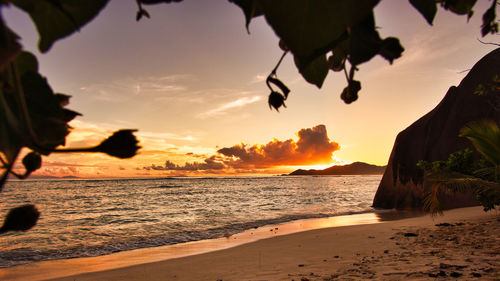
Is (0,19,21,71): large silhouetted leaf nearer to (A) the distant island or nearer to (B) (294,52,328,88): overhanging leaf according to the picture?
(B) (294,52,328,88): overhanging leaf

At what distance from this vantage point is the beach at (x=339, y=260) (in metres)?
4.75

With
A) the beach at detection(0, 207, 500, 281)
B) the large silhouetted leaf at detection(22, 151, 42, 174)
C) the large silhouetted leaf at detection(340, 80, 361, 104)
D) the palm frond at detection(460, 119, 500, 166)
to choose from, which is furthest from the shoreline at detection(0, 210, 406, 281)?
the large silhouetted leaf at detection(340, 80, 361, 104)

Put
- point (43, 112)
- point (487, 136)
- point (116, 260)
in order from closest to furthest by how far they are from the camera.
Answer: point (43, 112)
point (487, 136)
point (116, 260)

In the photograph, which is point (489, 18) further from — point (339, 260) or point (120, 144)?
point (339, 260)

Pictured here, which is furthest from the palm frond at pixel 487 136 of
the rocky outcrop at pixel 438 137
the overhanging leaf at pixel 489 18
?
the rocky outcrop at pixel 438 137

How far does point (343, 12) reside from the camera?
18 centimetres

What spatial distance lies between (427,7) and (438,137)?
1738 cm

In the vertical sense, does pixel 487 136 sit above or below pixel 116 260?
above

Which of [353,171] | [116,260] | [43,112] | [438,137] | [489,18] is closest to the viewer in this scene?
[43,112]

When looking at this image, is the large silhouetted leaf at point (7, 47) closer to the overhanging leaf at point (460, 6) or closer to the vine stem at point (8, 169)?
the vine stem at point (8, 169)

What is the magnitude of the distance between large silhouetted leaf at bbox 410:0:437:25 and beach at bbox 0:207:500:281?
494cm

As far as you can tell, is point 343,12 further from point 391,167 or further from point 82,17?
point 391,167

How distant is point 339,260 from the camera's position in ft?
20.8

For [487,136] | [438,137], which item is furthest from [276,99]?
[438,137]
